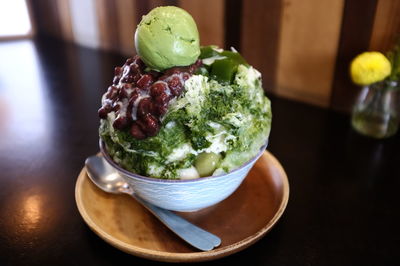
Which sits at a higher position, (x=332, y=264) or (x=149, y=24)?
(x=149, y=24)

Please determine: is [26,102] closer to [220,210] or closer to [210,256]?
[220,210]

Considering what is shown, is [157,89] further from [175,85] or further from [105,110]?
[105,110]

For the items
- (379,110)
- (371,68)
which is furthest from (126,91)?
(379,110)

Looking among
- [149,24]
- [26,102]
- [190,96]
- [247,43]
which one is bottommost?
[26,102]

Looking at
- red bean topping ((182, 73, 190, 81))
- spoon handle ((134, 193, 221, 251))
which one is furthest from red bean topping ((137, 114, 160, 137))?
spoon handle ((134, 193, 221, 251))

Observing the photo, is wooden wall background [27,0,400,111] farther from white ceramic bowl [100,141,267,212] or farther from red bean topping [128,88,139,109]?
red bean topping [128,88,139,109]

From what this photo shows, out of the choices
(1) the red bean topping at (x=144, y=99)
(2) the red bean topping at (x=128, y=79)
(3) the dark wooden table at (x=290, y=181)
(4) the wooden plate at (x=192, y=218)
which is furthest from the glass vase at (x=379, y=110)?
(2) the red bean topping at (x=128, y=79)

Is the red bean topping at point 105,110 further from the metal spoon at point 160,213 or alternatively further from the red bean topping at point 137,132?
the metal spoon at point 160,213

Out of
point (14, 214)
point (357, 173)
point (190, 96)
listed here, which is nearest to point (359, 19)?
point (357, 173)
